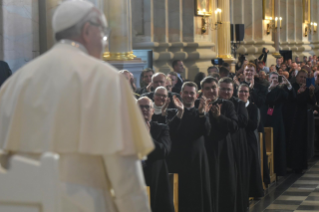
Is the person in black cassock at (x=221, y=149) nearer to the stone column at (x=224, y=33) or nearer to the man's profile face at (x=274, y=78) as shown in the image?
the man's profile face at (x=274, y=78)

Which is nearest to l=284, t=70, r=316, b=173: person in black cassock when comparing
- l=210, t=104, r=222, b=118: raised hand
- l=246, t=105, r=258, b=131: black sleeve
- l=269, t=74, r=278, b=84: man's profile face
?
l=269, t=74, r=278, b=84: man's profile face

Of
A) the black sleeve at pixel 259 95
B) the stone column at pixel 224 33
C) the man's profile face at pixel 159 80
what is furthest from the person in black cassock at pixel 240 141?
the stone column at pixel 224 33

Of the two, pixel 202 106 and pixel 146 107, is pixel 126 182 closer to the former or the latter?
pixel 146 107

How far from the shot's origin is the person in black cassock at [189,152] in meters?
6.00

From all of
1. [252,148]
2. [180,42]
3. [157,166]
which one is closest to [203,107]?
[157,166]

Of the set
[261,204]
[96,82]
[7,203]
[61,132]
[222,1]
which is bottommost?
[261,204]

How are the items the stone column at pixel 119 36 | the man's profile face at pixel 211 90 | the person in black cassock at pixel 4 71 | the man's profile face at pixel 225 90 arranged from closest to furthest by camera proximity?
the man's profile face at pixel 211 90 → the person in black cassock at pixel 4 71 → the man's profile face at pixel 225 90 → the stone column at pixel 119 36

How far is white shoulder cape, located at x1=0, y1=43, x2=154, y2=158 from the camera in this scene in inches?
98.4

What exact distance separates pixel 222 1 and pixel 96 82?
46.4 ft

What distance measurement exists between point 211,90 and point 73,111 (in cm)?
428

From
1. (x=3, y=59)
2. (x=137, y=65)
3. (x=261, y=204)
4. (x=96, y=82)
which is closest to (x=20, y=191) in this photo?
(x=96, y=82)

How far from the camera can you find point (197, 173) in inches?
241

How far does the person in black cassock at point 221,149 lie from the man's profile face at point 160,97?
29.7 inches

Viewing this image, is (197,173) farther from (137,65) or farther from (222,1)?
Result: (222,1)
